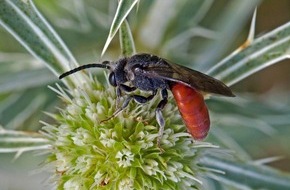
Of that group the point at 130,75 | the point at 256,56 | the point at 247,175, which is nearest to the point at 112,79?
the point at 130,75

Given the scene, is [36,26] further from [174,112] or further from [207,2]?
[207,2]

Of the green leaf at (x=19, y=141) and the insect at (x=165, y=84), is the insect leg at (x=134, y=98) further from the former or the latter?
the green leaf at (x=19, y=141)

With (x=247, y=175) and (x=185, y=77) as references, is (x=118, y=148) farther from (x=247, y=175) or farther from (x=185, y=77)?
(x=247, y=175)

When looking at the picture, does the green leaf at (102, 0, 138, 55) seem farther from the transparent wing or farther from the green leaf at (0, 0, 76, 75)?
the green leaf at (0, 0, 76, 75)

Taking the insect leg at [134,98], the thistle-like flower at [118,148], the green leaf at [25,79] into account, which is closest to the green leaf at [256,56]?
the thistle-like flower at [118,148]

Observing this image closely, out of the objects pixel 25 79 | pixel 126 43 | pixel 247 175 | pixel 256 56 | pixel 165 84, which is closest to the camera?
pixel 165 84
